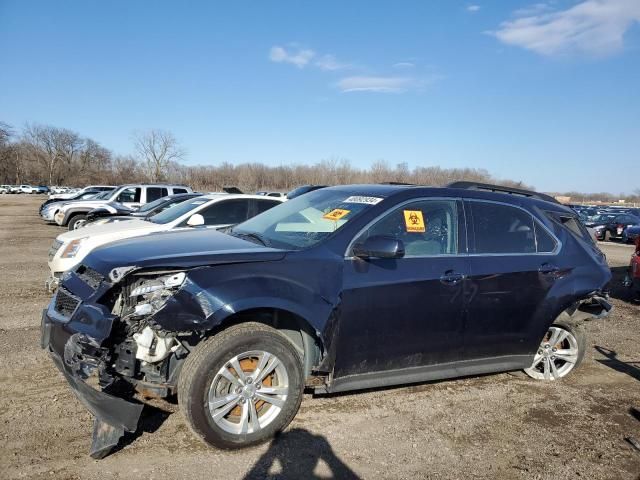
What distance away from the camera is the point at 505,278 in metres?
4.21

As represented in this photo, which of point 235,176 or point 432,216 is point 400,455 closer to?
point 432,216

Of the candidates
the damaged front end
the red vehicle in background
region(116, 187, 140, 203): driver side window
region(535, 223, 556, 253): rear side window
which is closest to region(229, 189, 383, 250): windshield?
the damaged front end

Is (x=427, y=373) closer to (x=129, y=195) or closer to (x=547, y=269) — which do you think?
(x=547, y=269)

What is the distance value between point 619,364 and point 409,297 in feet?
11.2

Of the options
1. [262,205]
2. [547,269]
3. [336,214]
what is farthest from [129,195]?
[547,269]

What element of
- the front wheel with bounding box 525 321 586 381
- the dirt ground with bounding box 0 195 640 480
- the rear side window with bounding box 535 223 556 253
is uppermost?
the rear side window with bounding box 535 223 556 253

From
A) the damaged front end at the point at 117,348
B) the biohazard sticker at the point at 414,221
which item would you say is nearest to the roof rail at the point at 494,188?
the biohazard sticker at the point at 414,221

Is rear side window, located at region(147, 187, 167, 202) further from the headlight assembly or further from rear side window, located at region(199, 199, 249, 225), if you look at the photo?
the headlight assembly

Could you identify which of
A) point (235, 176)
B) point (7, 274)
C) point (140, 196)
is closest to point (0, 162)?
point (235, 176)

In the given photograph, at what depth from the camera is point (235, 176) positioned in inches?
3499

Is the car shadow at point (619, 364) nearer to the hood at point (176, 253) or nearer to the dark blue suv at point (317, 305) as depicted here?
the dark blue suv at point (317, 305)

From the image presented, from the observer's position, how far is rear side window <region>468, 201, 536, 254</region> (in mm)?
4285

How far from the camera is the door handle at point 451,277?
3.94m

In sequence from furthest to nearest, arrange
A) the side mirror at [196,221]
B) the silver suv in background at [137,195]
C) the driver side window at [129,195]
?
the driver side window at [129,195] → the silver suv in background at [137,195] → the side mirror at [196,221]
